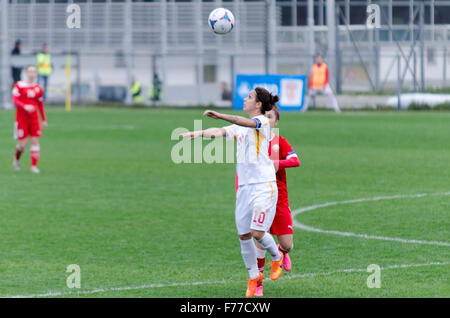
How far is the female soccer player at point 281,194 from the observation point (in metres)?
7.64

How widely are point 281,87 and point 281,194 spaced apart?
23402 millimetres

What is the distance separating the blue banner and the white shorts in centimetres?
2314

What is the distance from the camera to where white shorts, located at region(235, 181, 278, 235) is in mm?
7117

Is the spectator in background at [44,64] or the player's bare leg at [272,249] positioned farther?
the spectator in background at [44,64]

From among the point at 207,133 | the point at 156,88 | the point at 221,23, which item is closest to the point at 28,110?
the point at 221,23

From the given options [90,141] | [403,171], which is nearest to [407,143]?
[403,171]

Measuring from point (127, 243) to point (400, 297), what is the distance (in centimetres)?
368

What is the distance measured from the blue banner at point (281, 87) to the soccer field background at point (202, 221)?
28.3ft

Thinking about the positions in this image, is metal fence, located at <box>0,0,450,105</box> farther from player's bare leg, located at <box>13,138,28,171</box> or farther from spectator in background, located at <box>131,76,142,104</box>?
player's bare leg, located at <box>13,138,28,171</box>

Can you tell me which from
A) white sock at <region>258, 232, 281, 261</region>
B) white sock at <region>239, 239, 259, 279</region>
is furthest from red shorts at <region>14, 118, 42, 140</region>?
white sock at <region>239, 239, 259, 279</region>

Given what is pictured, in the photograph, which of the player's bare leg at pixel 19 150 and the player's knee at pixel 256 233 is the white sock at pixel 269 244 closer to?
the player's knee at pixel 256 233

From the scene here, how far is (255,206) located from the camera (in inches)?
280

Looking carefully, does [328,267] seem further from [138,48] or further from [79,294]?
[138,48]

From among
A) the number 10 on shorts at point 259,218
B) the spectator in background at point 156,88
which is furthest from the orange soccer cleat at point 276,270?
the spectator in background at point 156,88
